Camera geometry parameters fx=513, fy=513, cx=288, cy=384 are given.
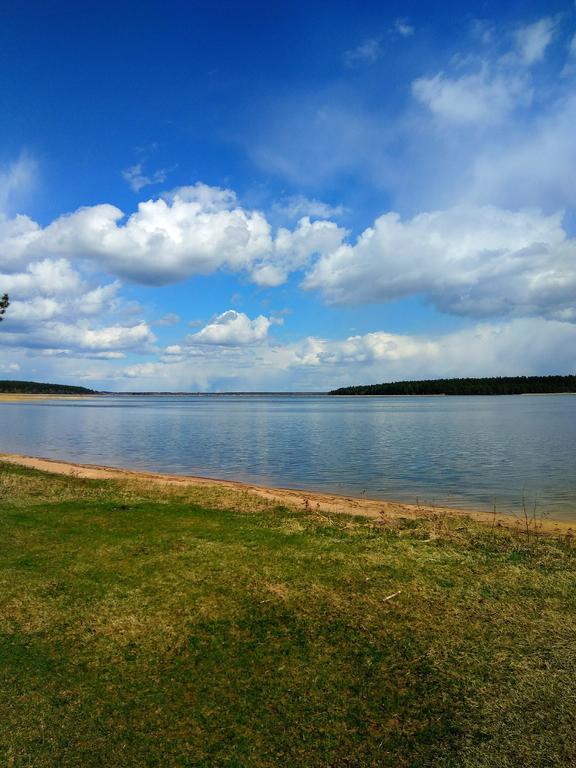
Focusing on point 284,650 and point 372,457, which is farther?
point 372,457

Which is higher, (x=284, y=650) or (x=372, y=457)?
(x=284, y=650)

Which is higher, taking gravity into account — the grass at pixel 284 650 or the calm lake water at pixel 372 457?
the grass at pixel 284 650

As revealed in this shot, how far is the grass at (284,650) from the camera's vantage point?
499 cm

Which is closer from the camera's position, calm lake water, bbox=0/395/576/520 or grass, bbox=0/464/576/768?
grass, bbox=0/464/576/768

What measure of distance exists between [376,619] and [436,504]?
46.5 feet

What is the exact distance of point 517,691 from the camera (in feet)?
18.8

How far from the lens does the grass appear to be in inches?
196

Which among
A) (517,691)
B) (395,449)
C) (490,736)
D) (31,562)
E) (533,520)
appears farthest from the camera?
(395,449)

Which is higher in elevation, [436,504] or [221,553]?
[221,553]

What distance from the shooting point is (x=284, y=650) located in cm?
668

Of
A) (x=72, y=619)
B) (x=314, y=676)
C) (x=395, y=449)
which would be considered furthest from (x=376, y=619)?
(x=395, y=449)

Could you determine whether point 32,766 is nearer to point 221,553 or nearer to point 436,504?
point 221,553

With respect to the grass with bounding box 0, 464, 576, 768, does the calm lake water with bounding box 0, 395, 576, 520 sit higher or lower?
lower

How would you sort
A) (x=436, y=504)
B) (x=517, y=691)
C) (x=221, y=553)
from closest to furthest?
(x=517, y=691) → (x=221, y=553) → (x=436, y=504)
